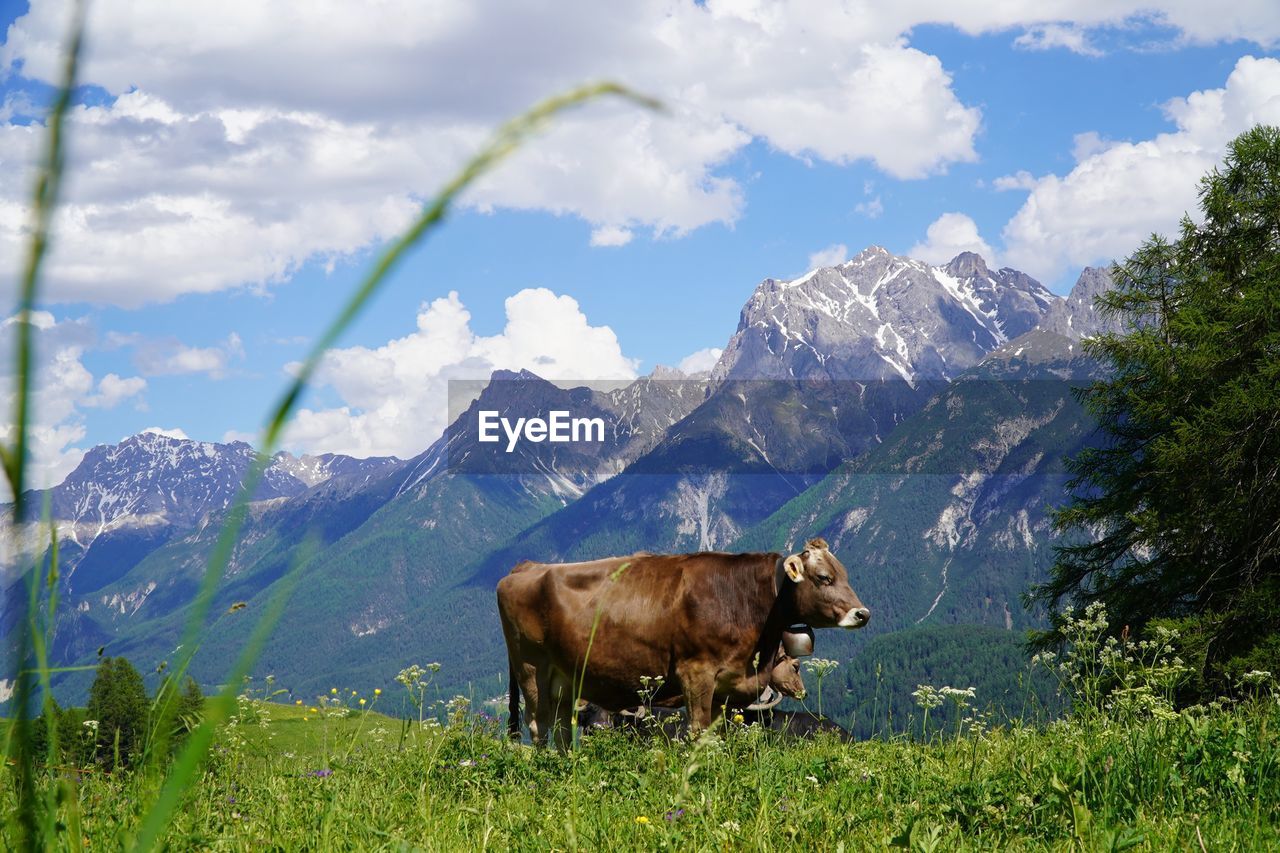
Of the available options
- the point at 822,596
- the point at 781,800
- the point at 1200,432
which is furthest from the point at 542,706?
the point at 1200,432

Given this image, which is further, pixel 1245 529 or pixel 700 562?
pixel 1245 529

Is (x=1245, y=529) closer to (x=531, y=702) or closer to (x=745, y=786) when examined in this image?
(x=531, y=702)

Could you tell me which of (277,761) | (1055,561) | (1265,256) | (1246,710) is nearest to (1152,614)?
(1055,561)

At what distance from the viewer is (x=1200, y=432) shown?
23.4 meters

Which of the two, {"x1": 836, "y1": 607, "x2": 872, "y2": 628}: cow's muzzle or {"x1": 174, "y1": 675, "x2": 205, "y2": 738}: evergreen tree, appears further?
{"x1": 836, "y1": 607, "x2": 872, "y2": 628}: cow's muzzle

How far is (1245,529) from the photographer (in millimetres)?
22703

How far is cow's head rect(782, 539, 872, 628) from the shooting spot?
12219 millimetres

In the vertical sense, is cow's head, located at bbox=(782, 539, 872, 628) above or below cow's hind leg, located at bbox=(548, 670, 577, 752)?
above

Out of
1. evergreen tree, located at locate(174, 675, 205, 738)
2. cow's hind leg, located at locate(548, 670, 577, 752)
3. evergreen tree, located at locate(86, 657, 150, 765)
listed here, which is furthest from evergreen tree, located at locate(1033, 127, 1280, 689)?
evergreen tree, located at locate(174, 675, 205, 738)

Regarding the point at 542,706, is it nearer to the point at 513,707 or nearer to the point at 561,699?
the point at 561,699

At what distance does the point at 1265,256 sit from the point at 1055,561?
9.63m

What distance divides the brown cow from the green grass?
533 centimetres

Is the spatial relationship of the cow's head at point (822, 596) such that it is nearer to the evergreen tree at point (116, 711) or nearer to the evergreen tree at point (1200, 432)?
the evergreen tree at point (116, 711)

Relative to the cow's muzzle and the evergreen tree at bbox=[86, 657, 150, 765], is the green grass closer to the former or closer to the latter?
the evergreen tree at bbox=[86, 657, 150, 765]
